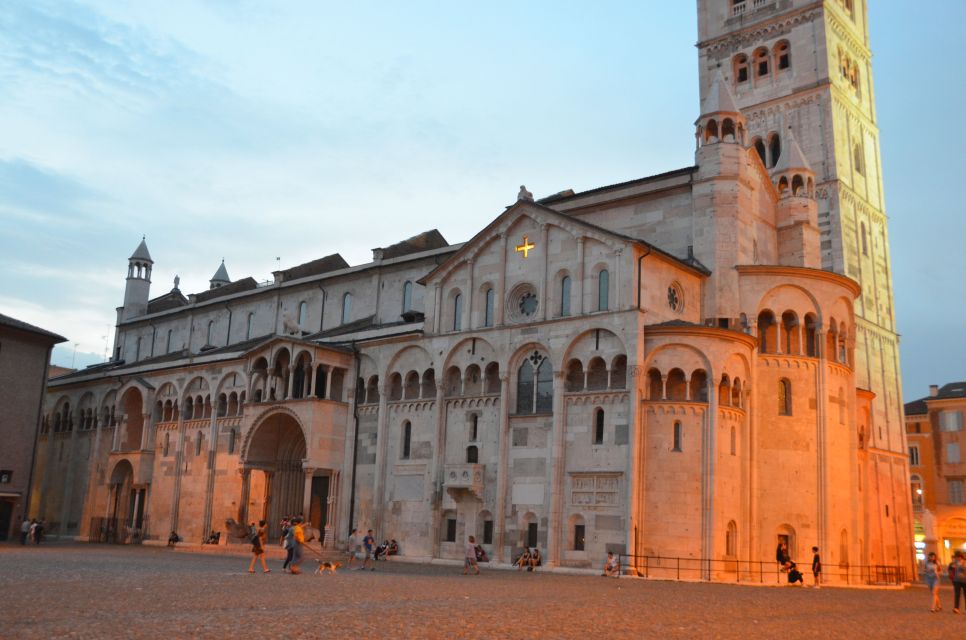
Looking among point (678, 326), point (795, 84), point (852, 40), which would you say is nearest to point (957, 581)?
point (678, 326)

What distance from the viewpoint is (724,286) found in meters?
37.5

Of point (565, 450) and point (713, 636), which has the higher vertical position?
point (565, 450)

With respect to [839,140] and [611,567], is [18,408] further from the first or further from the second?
[839,140]

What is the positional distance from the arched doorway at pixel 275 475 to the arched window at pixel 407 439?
6923 millimetres

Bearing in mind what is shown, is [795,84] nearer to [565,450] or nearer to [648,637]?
[565,450]

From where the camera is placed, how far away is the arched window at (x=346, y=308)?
5228 centimetres

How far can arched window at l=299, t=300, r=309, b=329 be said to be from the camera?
5488 centimetres

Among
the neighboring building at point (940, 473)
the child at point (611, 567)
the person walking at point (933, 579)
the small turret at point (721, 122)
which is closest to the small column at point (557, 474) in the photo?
the child at point (611, 567)

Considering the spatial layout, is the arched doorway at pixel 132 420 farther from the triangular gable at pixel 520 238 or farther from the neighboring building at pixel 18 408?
the triangular gable at pixel 520 238

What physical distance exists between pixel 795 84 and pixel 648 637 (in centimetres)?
4679

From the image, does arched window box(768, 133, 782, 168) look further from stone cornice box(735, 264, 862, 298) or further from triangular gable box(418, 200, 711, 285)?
triangular gable box(418, 200, 711, 285)

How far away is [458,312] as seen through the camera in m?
40.6

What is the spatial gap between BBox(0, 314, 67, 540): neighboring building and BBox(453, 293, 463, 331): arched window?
2428 centimetres

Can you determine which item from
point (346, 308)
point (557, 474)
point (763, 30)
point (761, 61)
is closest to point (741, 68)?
point (761, 61)
